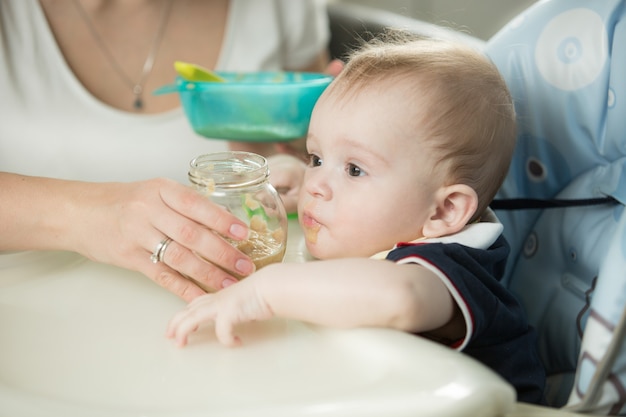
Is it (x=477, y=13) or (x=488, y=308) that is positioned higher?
(x=477, y=13)

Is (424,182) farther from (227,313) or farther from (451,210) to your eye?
(227,313)

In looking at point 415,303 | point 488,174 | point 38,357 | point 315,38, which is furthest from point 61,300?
point 315,38

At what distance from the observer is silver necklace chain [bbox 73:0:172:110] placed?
1467mm

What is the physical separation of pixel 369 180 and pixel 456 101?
5.3 inches

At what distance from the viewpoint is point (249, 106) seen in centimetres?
112

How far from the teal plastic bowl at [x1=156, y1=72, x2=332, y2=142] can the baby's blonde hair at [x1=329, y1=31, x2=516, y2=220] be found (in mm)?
230

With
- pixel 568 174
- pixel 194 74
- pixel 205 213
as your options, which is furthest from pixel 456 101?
pixel 194 74

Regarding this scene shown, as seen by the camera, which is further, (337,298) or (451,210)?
(451,210)

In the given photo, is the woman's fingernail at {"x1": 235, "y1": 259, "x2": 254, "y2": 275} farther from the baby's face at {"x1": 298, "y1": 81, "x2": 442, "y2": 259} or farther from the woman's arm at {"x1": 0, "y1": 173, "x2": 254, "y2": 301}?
the baby's face at {"x1": 298, "y1": 81, "x2": 442, "y2": 259}

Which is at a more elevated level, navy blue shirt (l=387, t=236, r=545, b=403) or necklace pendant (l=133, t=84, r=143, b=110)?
navy blue shirt (l=387, t=236, r=545, b=403)

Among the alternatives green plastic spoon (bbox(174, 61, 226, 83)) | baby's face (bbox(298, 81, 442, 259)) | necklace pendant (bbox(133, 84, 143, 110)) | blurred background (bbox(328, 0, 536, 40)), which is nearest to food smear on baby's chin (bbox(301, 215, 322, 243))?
baby's face (bbox(298, 81, 442, 259))

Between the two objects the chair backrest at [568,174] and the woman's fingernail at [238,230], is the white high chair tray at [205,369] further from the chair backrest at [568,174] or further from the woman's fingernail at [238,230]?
the chair backrest at [568,174]

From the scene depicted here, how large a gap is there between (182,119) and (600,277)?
3.15ft

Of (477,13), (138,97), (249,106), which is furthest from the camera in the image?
(477,13)
